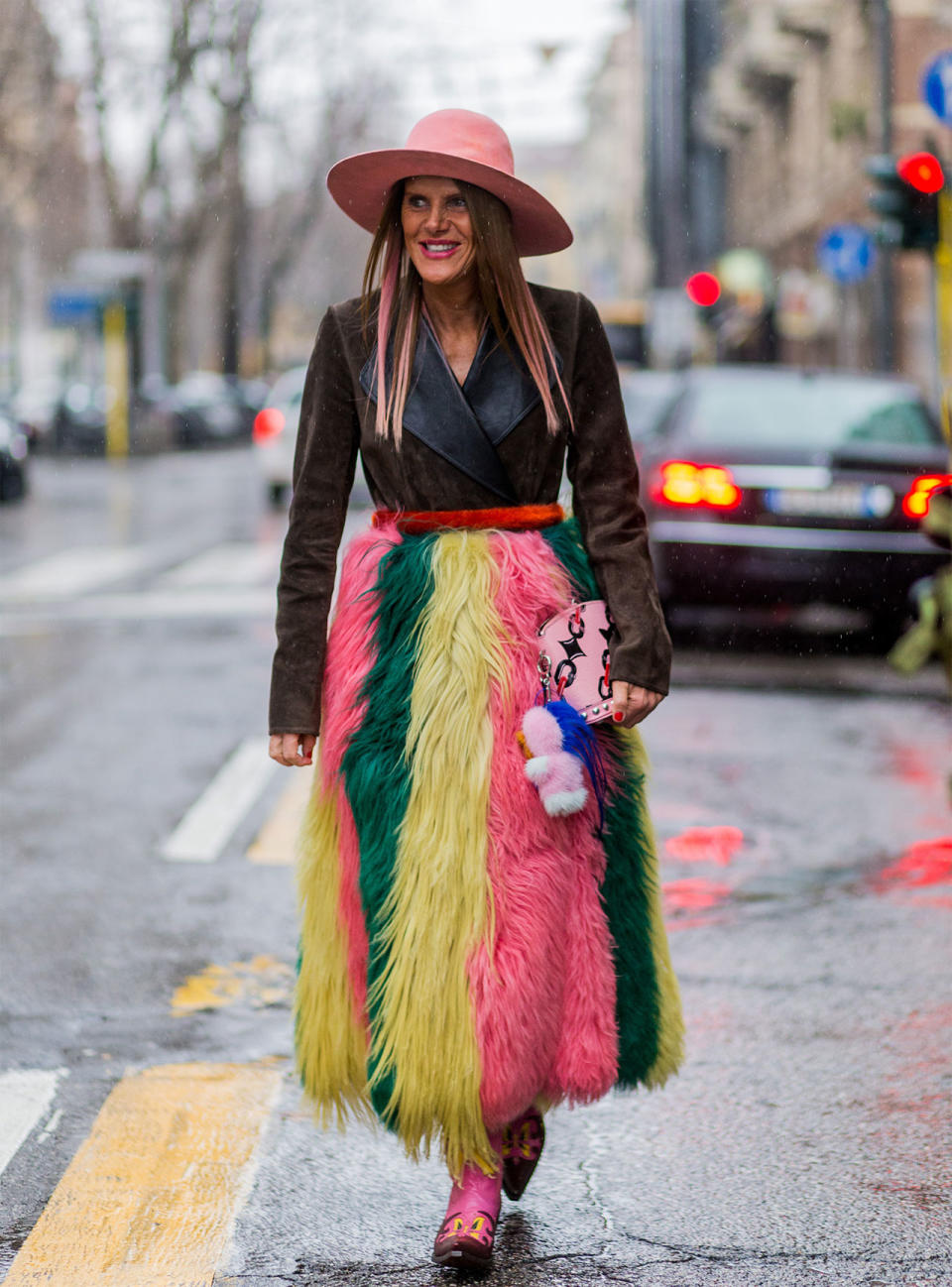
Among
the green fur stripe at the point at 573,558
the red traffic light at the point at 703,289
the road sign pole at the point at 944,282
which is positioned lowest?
the green fur stripe at the point at 573,558

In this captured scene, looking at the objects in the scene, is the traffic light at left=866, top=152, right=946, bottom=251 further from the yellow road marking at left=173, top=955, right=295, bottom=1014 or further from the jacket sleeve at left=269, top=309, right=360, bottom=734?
the jacket sleeve at left=269, top=309, right=360, bottom=734

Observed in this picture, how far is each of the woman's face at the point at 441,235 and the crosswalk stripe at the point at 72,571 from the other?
10.6 metres

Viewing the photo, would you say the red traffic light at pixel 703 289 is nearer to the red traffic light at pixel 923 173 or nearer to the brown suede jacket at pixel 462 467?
the red traffic light at pixel 923 173

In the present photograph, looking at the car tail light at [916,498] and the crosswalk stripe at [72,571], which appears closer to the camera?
the car tail light at [916,498]

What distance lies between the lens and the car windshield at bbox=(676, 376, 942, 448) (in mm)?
9922

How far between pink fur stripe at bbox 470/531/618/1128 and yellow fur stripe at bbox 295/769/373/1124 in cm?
25

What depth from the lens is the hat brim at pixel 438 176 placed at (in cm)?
319

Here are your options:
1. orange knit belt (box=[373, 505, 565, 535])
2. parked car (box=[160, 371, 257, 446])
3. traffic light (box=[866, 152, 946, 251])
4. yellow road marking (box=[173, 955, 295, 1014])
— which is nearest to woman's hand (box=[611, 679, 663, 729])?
orange knit belt (box=[373, 505, 565, 535])

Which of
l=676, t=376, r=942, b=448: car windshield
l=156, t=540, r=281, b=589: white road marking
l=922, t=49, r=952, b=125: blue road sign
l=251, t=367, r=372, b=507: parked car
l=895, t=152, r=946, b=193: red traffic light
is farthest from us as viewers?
l=251, t=367, r=372, b=507: parked car

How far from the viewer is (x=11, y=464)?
24.2 meters

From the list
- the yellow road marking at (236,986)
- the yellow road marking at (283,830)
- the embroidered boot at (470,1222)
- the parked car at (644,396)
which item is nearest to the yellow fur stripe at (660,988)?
the embroidered boot at (470,1222)

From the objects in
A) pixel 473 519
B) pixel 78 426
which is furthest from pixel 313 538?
pixel 78 426

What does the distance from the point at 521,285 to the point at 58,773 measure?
14.7 ft


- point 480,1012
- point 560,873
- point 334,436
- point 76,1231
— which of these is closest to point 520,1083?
point 480,1012
